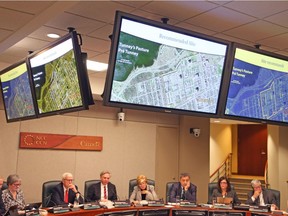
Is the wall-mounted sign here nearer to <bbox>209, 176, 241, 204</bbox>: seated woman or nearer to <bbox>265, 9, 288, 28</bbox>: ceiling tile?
<bbox>209, 176, 241, 204</bbox>: seated woman

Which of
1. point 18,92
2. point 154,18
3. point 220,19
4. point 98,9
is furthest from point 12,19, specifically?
point 220,19

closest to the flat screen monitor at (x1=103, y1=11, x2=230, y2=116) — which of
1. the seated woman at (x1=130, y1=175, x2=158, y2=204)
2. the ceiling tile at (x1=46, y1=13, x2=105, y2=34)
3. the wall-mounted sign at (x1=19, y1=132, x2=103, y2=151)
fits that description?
the ceiling tile at (x1=46, y1=13, x2=105, y2=34)

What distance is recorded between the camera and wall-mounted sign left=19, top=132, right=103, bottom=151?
6.66m

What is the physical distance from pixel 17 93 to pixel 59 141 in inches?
97.7

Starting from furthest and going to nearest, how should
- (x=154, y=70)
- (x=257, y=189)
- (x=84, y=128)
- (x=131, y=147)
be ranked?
(x=131, y=147)
(x=84, y=128)
(x=257, y=189)
(x=154, y=70)

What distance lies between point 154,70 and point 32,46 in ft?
8.03

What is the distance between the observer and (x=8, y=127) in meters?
6.52

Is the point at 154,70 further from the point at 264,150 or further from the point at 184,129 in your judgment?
the point at 264,150

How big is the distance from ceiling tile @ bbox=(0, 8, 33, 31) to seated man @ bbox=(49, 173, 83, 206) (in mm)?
2449

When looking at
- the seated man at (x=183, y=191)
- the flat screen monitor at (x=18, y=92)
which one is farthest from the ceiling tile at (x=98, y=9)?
the seated man at (x=183, y=191)

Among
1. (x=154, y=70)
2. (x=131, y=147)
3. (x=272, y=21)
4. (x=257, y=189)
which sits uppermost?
(x=272, y=21)

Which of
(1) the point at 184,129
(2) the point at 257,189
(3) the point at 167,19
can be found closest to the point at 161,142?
(1) the point at 184,129

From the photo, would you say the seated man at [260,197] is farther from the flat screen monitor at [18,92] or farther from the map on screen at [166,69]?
the flat screen monitor at [18,92]

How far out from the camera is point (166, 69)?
11.0 feet
